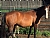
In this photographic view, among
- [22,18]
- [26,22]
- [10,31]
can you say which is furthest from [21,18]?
[10,31]

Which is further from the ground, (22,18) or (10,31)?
(22,18)

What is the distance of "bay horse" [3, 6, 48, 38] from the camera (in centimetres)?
1013

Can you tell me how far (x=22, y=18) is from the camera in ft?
34.4

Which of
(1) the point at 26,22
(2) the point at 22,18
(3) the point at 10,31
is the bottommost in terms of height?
(3) the point at 10,31

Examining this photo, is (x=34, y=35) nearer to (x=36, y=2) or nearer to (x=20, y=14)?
(x=20, y=14)

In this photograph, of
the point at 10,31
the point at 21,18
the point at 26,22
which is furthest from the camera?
the point at 26,22

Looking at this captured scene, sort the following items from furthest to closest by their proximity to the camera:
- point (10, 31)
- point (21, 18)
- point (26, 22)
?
point (26, 22), point (21, 18), point (10, 31)

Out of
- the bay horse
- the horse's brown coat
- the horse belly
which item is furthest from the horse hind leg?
the horse belly

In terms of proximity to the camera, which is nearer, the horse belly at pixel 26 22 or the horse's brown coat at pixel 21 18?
the horse's brown coat at pixel 21 18

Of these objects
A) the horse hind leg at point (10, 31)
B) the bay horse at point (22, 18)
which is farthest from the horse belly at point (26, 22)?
the horse hind leg at point (10, 31)

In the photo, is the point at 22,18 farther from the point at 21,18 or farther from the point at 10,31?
the point at 10,31

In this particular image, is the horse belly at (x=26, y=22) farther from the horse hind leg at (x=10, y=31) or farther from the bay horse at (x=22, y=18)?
the horse hind leg at (x=10, y=31)

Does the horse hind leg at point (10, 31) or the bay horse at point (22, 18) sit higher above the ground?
the bay horse at point (22, 18)

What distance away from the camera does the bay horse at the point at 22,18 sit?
33.2 ft
